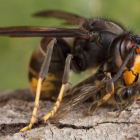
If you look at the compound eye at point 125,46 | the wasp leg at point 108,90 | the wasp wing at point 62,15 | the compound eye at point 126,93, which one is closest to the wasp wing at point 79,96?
the wasp leg at point 108,90

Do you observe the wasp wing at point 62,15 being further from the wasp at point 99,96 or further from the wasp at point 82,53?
the wasp at point 99,96

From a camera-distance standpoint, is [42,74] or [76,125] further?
[42,74]

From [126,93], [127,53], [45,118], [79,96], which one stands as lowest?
[45,118]

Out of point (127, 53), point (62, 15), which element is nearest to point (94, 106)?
point (127, 53)

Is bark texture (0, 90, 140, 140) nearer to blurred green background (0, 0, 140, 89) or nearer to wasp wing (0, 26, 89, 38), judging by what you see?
wasp wing (0, 26, 89, 38)

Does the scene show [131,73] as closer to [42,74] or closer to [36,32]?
[42,74]

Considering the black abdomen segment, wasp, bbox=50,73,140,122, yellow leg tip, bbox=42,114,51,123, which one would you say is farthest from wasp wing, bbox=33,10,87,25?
yellow leg tip, bbox=42,114,51,123

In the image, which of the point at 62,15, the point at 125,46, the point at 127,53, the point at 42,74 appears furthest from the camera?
the point at 62,15
